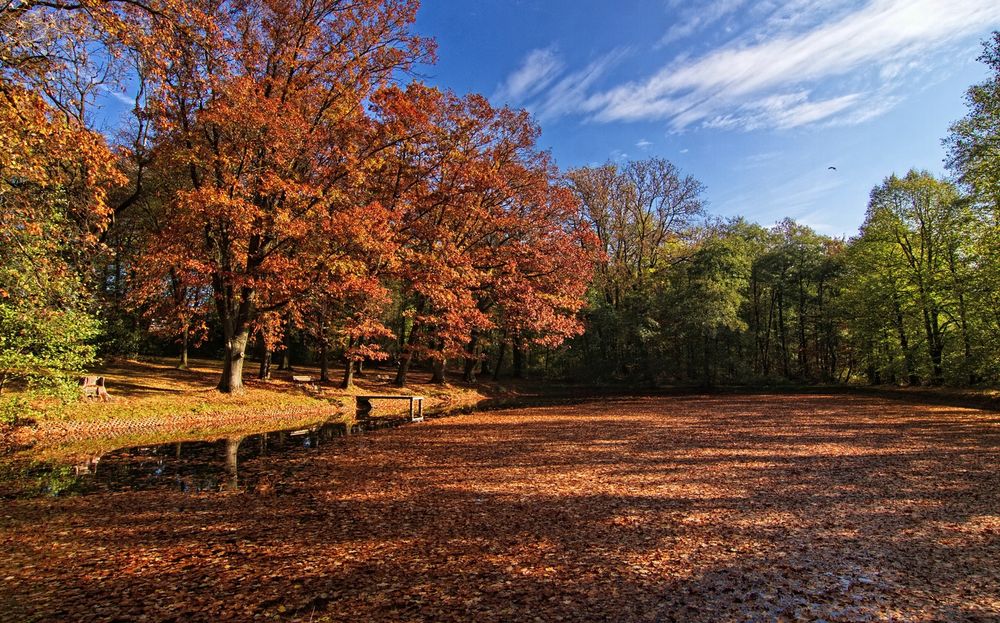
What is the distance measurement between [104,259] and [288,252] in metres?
9.99

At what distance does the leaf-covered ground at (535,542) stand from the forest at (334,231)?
645 centimetres

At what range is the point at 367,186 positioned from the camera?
77.6 ft

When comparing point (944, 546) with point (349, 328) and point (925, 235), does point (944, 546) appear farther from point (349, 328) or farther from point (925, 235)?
point (925, 235)

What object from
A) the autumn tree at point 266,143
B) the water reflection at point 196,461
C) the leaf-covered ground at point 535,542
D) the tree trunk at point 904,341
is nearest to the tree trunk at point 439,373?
the autumn tree at point 266,143

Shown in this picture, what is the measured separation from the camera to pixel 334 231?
18.9 meters

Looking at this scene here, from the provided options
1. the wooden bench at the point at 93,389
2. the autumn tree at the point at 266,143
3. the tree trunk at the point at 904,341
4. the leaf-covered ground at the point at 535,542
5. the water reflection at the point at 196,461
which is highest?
the autumn tree at the point at 266,143

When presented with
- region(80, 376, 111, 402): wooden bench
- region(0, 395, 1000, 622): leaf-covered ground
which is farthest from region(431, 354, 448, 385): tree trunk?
region(0, 395, 1000, 622): leaf-covered ground

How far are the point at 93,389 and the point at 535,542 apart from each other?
52.2 ft

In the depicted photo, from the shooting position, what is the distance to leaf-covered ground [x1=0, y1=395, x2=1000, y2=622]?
452 cm

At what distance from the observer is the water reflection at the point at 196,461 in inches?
357

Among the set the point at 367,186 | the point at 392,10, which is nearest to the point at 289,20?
the point at 392,10

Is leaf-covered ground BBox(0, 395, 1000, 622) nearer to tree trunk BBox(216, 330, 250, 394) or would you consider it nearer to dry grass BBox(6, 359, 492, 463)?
dry grass BBox(6, 359, 492, 463)

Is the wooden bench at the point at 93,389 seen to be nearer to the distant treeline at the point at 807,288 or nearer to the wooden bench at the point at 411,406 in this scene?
the wooden bench at the point at 411,406

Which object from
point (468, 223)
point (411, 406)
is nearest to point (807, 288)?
point (468, 223)
